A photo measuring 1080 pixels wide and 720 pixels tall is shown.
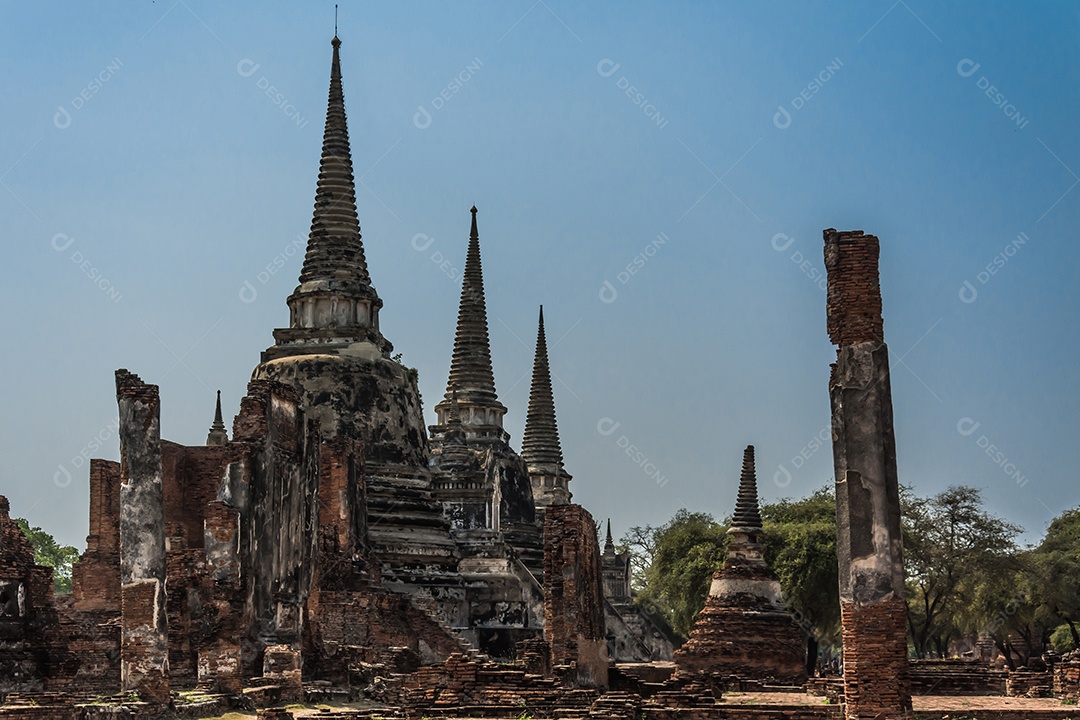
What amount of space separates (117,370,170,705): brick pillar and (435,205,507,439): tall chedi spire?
2984 cm

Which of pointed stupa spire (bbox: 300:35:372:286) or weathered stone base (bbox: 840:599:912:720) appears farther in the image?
pointed stupa spire (bbox: 300:35:372:286)

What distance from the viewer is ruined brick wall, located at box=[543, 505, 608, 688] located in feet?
79.7

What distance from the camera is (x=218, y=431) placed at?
4344 cm

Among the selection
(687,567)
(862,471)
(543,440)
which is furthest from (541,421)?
(862,471)

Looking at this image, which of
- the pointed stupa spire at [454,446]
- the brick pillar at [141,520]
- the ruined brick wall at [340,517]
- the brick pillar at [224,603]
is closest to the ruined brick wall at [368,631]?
the ruined brick wall at [340,517]

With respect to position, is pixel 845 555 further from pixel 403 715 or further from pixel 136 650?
pixel 136 650

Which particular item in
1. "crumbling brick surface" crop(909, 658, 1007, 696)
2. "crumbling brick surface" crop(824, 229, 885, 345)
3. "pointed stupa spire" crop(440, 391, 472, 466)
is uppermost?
"pointed stupa spire" crop(440, 391, 472, 466)

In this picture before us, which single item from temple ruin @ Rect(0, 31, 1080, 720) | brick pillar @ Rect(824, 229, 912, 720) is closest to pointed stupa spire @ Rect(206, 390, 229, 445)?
temple ruin @ Rect(0, 31, 1080, 720)

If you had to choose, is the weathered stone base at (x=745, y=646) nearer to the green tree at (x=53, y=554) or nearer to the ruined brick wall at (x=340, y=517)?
the ruined brick wall at (x=340, y=517)

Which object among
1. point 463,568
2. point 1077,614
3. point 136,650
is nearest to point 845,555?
point 136,650

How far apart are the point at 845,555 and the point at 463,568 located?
22.7m

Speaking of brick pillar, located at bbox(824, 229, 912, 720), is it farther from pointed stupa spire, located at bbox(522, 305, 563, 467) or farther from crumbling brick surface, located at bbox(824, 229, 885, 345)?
pointed stupa spire, located at bbox(522, 305, 563, 467)

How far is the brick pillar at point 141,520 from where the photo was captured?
21391mm

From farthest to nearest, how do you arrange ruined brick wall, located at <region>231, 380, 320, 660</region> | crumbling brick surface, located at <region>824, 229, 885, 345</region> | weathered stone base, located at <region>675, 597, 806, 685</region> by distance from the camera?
weathered stone base, located at <region>675, 597, 806, 685</region>
ruined brick wall, located at <region>231, 380, 320, 660</region>
crumbling brick surface, located at <region>824, 229, 885, 345</region>
